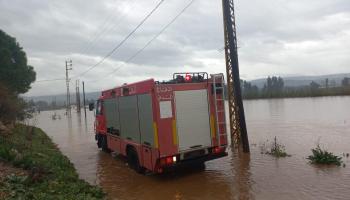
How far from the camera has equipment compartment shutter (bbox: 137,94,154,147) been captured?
10.5 metres

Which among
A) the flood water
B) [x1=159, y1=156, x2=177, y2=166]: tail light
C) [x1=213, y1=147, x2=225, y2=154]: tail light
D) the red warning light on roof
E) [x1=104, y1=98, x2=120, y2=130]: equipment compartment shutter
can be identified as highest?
the red warning light on roof

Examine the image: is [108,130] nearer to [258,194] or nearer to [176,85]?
[176,85]

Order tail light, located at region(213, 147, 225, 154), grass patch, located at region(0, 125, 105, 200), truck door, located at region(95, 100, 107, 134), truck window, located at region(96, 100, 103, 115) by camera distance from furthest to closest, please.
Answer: truck window, located at region(96, 100, 103, 115) → truck door, located at region(95, 100, 107, 134) → tail light, located at region(213, 147, 225, 154) → grass patch, located at region(0, 125, 105, 200)

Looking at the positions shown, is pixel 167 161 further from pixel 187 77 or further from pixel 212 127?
pixel 187 77

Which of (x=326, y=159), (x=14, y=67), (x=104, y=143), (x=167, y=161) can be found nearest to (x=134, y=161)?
(x=167, y=161)

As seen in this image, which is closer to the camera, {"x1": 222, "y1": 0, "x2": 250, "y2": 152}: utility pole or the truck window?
{"x1": 222, "y1": 0, "x2": 250, "y2": 152}: utility pole

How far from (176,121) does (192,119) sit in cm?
57

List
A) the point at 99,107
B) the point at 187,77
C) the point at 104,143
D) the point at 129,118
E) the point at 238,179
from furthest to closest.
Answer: the point at 104,143 < the point at 99,107 < the point at 129,118 < the point at 187,77 < the point at 238,179

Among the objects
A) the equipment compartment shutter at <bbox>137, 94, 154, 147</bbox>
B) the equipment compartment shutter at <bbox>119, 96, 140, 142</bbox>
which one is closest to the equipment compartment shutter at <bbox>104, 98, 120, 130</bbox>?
the equipment compartment shutter at <bbox>119, 96, 140, 142</bbox>

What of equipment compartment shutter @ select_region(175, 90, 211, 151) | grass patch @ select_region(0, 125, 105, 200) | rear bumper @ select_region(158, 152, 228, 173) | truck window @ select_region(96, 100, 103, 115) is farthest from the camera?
truck window @ select_region(96, 100, 103, 115)

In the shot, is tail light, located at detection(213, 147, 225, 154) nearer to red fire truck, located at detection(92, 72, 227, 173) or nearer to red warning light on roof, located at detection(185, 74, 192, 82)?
red fire truck, located at detection(92, 72, 227, 173)

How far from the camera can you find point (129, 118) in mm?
12344

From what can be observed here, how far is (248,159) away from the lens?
13562 mm

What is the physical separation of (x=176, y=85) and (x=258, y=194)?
152 inches
